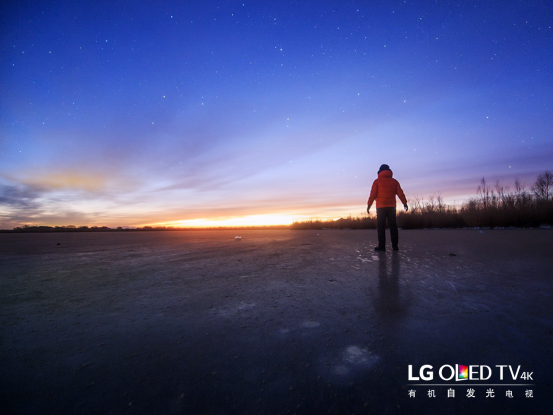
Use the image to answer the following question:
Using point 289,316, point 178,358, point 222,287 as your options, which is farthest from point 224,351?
point 222,287

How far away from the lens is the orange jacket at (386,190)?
5.31 metres

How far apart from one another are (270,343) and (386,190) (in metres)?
4.79

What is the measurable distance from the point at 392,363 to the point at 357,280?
4.95ft

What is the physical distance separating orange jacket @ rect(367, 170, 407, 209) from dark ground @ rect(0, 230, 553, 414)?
274 centimetres

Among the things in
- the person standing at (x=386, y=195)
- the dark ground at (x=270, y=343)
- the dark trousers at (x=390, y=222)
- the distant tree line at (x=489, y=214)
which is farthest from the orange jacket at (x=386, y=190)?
the distant tree line at (x=489, y=214)

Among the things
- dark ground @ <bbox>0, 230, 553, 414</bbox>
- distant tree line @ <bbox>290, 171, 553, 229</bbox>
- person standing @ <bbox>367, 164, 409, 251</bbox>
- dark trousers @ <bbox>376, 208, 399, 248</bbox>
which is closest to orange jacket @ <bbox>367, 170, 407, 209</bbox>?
person standing @ <bbox>367, 164, 409, 251</bbox>

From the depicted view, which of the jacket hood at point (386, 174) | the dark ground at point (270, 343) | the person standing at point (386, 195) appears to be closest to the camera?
the dark ground at point (270, 343)

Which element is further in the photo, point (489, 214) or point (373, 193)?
point (489, 214)

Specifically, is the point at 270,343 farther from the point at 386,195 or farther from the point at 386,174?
the point at 386,174

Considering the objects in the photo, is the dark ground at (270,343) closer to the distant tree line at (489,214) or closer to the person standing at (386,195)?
the person standing at (386,195)

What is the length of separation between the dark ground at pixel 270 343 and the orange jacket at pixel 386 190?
9.00ft

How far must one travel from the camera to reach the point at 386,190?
5332 millimetres

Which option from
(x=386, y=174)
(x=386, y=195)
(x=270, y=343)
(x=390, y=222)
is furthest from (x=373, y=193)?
(x=270, y=343)

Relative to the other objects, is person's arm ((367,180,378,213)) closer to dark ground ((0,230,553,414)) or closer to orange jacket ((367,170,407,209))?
orange jacket ((367,170,407,209))
